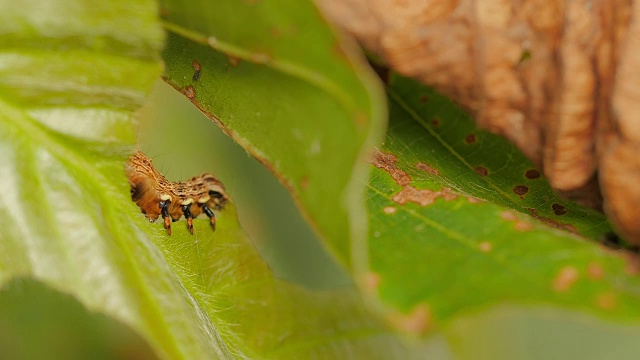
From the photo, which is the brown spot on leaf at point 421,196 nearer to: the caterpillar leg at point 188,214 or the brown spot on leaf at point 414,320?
the brown spot on leaf at point 414,320

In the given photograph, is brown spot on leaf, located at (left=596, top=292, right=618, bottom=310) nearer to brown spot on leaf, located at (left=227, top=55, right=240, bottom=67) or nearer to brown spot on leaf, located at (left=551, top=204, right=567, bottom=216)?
brown spot on leaf, located at (left=551, top=204, right=567, bottom=216)

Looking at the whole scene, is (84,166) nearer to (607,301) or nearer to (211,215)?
(211,215)

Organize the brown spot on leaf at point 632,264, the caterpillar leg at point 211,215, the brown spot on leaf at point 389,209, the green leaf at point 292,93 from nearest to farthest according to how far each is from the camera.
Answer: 1. the green leaf at point 292,93
2. the brown spot on leaf at point 632,264
3. the brown spot on leaf at point 389,209
4. the caterpillar leg at point 211,215

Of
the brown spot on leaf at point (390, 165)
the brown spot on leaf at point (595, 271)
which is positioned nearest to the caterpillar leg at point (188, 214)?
the brown spot on leaf at point (390, 165)

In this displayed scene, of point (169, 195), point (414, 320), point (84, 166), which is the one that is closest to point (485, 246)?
point (414, 320)

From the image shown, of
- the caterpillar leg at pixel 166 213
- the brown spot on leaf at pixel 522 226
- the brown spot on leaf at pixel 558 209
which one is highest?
the caterpillar leg at pixel 166 213
